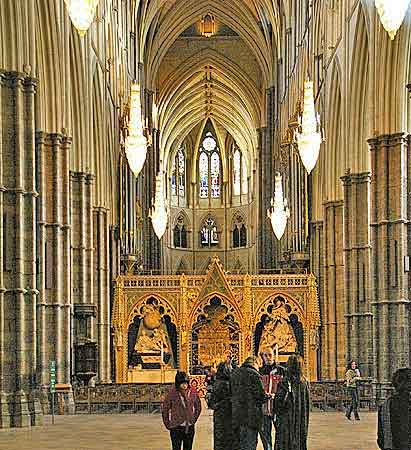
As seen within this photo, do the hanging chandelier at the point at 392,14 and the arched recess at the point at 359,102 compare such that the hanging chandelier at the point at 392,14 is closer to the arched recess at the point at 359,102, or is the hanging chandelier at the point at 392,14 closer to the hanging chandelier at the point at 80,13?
the hanging chandelier at the point at 80,13

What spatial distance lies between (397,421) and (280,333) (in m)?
33.8

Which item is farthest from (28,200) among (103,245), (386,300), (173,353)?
(173,353)

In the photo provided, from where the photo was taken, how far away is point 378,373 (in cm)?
2980

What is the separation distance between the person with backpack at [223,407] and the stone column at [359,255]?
22480mm

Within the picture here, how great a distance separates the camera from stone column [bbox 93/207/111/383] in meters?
41.5

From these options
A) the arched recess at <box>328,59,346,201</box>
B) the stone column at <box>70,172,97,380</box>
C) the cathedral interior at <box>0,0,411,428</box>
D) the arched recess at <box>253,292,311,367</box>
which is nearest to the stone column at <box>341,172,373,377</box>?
the cathedral interior at <box>0,0,411,428</box>

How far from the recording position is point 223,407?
14219 mm

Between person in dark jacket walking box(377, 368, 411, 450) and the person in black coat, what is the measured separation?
4.45m

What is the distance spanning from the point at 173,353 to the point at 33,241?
1990cm

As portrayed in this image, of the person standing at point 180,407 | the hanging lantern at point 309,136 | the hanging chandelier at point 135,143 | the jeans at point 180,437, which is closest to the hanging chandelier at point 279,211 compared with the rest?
the hanging chandelier at point 135,143

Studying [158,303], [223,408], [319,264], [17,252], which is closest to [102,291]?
[158,303]

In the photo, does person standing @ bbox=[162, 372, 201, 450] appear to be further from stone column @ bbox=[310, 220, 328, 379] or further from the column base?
stone column @ bbox=[310, 220, 328, 379]

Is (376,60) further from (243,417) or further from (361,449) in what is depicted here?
(243,417)

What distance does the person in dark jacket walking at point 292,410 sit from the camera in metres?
13.1
